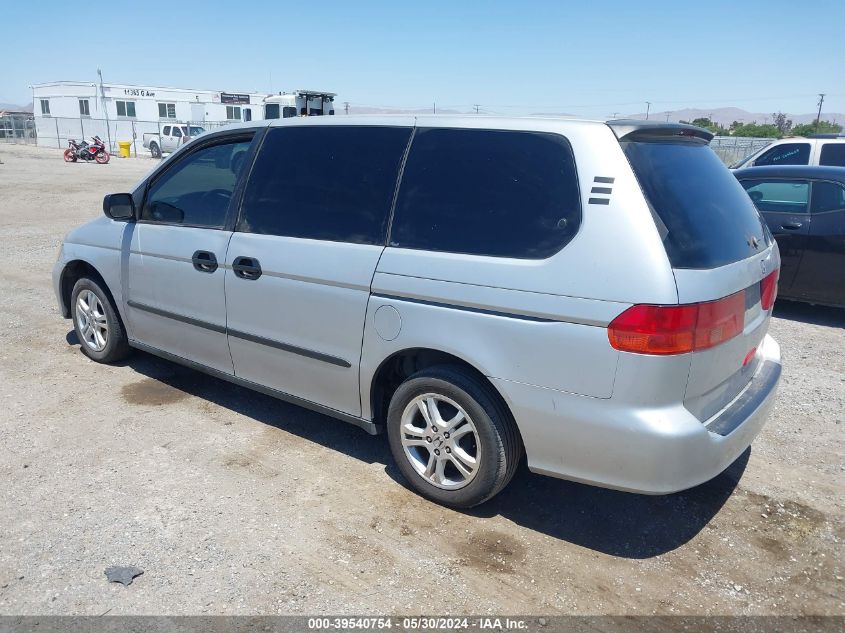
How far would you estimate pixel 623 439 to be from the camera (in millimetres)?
2787

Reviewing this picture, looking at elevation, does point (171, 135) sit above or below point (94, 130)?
below

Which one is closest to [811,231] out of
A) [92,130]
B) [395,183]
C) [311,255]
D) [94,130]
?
[395,183]

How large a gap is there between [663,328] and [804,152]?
1133cm

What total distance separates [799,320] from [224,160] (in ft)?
19.7

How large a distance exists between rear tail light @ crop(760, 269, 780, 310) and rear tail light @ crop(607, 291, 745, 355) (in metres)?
0.74

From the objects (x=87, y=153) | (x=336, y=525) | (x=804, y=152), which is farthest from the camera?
(x=87, y=153)

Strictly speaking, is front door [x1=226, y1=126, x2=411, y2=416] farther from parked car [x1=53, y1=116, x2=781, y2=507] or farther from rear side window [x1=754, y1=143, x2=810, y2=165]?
rear side window [x1=754, y1=143, x2=810, y2=165]

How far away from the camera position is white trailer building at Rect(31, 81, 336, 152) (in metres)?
43.7

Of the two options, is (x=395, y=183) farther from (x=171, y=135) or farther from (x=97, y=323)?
(x=171, y=135)

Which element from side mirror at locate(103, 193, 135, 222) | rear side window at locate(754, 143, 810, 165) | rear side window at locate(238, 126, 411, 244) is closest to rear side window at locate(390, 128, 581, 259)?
rear side window at locate(238, 126, 411, 244)

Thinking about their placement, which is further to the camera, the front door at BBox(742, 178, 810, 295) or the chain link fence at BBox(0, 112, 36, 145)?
the chain link fence at BBox(0, 112, 36, 145)

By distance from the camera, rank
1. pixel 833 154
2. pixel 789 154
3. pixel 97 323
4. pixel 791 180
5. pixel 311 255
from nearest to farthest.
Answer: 1. pixel 311 255
2. pixel 97 323
3. pixel 791 180
4. pixel 833 154
5. pixel 789 154

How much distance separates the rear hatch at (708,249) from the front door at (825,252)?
3.84 metres

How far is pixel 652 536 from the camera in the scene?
10.7 feet
